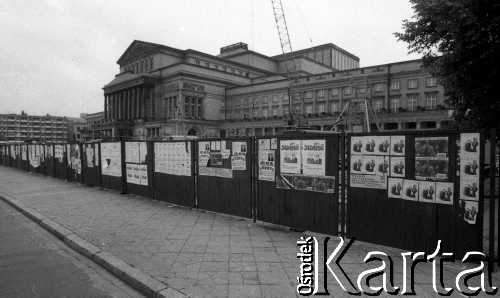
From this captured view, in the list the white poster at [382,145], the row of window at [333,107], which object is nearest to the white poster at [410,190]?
the white poster at [382,145]

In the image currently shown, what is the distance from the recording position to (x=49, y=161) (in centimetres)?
2070

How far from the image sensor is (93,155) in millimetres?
15234

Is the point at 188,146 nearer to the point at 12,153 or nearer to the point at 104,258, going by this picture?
the point at 104,258

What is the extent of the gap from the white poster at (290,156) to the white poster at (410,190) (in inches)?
86.9

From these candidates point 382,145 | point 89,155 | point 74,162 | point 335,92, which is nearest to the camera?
point 382,145

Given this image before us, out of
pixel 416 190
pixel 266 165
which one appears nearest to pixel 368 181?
pixel 416 190

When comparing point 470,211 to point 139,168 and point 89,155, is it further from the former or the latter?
point 89,155

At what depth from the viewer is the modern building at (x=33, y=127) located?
539 feet

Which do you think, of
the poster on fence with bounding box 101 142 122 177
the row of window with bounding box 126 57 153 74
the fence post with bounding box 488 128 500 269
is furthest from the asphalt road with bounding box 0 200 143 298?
the row of window with bounding box 126 57 153 74

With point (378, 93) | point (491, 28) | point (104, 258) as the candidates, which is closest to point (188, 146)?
point (104, 258)

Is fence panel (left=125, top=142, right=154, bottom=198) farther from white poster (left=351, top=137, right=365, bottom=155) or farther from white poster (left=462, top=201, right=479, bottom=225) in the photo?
white poster (left=462, top=201, right=479, bottom=225)

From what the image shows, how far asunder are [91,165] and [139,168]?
475cm

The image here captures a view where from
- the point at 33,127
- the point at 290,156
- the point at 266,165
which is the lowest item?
the point at 266,165

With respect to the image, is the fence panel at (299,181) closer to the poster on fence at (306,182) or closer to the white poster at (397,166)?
the poster on fence at (306,182)
